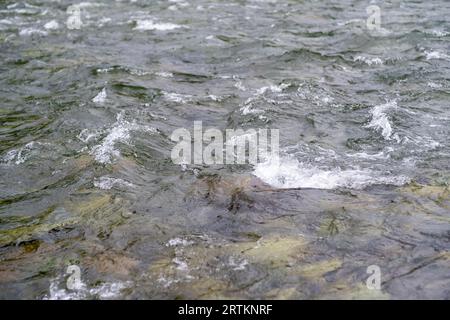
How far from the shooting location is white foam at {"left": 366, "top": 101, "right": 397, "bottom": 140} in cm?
848

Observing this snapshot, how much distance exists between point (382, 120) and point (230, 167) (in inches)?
113

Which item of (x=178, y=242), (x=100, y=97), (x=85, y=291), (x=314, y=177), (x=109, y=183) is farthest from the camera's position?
(x=100, y=97)

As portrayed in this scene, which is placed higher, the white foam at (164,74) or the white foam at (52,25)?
the white foam at (52,25)

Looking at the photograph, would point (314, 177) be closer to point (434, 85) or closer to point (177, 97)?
point (177, 97)

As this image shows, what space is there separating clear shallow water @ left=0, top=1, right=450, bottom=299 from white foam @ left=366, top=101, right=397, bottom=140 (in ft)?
0.12

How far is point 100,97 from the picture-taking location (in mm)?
10438

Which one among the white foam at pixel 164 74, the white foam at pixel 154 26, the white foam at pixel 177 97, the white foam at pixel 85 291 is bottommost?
the white foam at pixel 85 291

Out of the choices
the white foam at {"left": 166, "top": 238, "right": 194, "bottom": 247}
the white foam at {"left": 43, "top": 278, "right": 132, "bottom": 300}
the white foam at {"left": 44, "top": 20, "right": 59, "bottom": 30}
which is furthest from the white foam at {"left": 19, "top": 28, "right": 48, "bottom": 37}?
the white foam at {"left": 43, "top": 278, "right": 132, "bottom": 300}

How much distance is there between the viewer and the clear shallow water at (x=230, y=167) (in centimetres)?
558

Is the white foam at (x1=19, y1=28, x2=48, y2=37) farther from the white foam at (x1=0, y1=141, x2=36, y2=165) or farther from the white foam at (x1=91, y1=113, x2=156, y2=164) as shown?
the white foam at (x1=0, y1=141, x2=36, y2=165)

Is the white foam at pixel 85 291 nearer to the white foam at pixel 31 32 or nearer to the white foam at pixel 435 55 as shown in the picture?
the white foam at pixel 435 55

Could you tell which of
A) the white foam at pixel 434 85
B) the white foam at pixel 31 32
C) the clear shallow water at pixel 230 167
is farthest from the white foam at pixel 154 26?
the white foam at pixel 434 85

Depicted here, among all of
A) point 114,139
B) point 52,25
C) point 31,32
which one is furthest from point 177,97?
point 52,25

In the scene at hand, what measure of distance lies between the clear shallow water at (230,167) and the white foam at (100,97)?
1.5 inches
